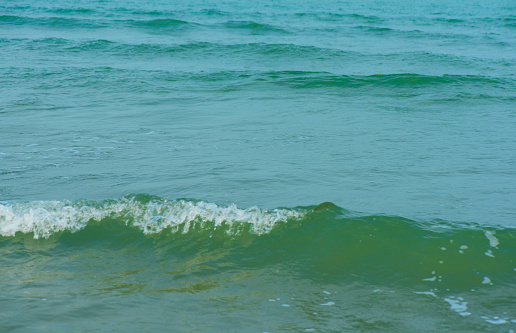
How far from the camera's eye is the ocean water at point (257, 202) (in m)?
3.72

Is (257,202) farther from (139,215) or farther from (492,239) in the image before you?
(492,239)

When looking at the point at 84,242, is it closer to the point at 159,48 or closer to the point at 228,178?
the point at 228,178

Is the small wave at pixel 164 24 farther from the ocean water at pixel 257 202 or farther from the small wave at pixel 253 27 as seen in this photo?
the ocean water at pixel 257 202

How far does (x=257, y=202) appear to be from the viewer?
5.47 m

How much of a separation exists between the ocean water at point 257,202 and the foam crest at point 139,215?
0.02 m


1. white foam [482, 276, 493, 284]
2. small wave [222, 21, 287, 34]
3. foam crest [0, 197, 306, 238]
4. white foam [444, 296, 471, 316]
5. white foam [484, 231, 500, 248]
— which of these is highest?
small wave [222, 21, 287, 34]

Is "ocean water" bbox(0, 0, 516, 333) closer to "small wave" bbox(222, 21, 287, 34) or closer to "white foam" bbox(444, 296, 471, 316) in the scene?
"white foam" bbox(444, 296, 471, 316)

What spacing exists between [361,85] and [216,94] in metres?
3.32

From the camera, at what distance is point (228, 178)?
6.18m

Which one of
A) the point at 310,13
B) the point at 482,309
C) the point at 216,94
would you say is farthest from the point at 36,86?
the point at 310,13

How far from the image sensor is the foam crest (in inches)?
194

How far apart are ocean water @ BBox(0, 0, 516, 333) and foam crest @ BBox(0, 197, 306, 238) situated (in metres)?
0.02

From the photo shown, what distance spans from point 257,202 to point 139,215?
117 centimetres

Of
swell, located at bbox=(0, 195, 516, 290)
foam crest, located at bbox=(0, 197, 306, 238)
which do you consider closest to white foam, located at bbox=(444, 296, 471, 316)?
swell, located at bbox=(0, 195, 516, 290)
